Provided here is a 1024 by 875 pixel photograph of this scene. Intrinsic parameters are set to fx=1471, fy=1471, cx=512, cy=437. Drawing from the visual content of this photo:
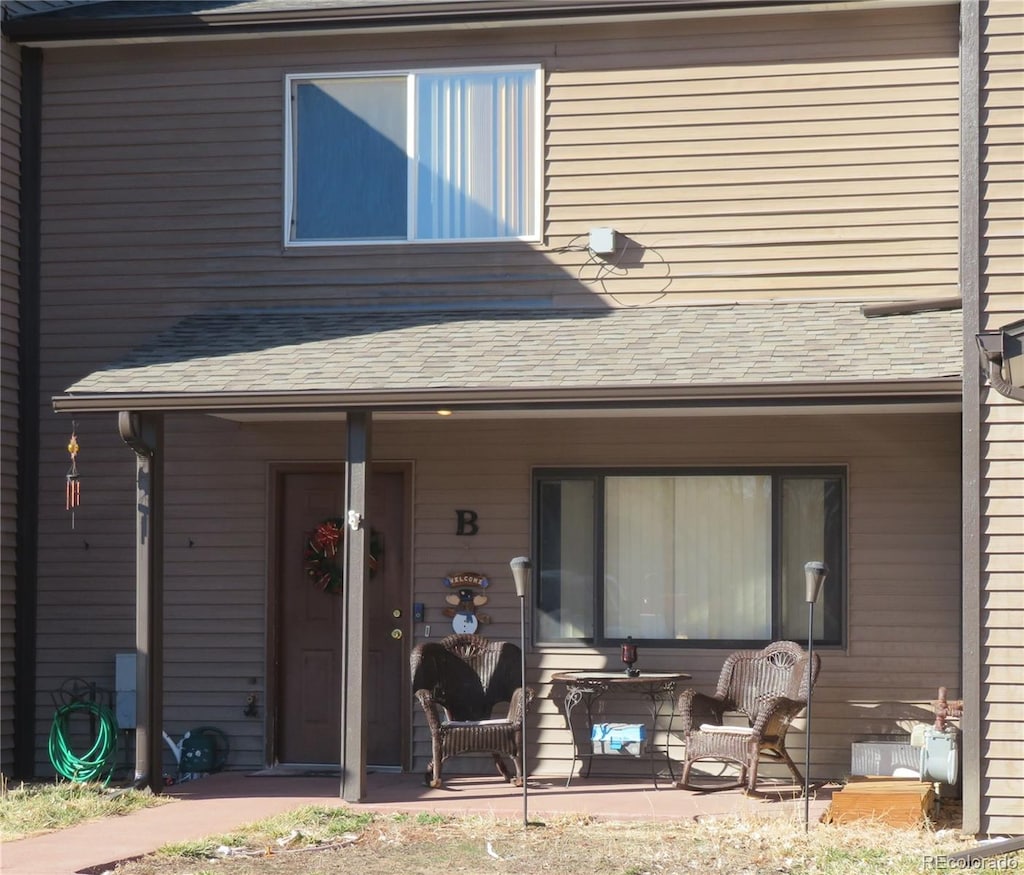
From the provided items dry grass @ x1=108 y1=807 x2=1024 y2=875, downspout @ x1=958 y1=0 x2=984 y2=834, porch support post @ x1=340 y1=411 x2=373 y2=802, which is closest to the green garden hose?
porch support post @ x1=340 y1=411 x2=373 y2=802

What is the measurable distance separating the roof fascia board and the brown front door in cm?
322

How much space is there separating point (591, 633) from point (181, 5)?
5.55 metres

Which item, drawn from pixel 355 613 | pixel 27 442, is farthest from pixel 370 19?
pixel 355 613

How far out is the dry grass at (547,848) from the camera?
284 inches

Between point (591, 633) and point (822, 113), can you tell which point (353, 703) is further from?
point (822, 113)

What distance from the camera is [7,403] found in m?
10.6

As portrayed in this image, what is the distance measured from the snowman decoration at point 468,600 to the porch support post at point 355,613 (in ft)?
4.35

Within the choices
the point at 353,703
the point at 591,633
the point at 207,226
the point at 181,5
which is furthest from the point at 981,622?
the point at 181,5

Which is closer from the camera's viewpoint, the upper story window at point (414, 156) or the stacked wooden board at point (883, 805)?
the stacked wooden board at point (883, 805)

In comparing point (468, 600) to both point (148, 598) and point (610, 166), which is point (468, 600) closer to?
point (148, 598)

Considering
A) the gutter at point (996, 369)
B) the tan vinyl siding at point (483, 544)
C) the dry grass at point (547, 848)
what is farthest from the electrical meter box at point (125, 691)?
the gutter at point (996, 369)

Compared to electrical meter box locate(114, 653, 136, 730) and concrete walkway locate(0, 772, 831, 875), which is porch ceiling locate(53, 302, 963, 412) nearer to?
electrical meter box locate(114, 653, 136, 730)

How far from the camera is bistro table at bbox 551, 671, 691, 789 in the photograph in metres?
9.79

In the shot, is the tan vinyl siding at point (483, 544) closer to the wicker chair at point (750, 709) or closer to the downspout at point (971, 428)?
the wicker chair at point (750, 709)
